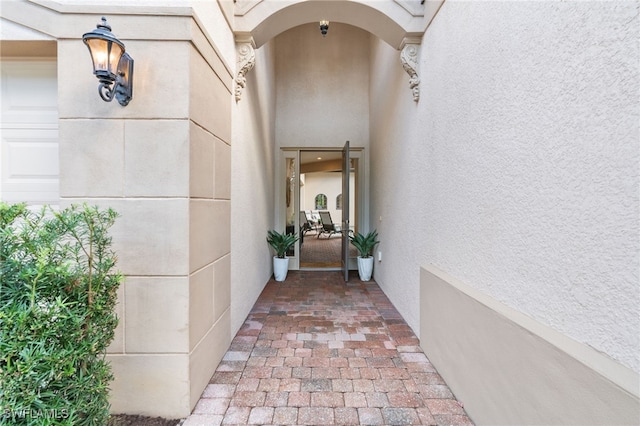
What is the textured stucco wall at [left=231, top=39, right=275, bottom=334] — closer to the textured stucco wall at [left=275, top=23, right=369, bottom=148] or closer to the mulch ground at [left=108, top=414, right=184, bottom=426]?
the textured stucco wall at [left=275, top=23, right=369, bottom=148]

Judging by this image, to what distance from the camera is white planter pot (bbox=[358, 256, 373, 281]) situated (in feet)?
13.9

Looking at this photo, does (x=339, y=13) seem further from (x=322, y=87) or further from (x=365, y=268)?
(x=365, y=268)

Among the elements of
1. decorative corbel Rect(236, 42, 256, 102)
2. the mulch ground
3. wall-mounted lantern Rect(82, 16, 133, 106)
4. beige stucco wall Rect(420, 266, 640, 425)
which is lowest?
the mulch ground

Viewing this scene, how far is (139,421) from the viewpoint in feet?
4.82

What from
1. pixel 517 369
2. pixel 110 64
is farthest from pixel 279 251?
pixel 517 369

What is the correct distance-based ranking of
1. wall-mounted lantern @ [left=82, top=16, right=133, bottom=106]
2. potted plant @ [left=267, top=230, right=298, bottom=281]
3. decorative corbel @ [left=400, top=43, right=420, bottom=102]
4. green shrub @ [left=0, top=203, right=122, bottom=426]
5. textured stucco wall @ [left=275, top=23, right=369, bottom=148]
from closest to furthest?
green shrub @ [left=0, top=203, right=122, bottom=426] < wall-mounted lantern @ [left=82, top=16, right=133, bottom=106] < decorative corbel @ [left=400, top=43, right=420, bottom=102] < potted plant @ [left=267, top=230, right=298, bottom=281] < textured stucco wall @ [left=275, top=23, right=369, bottom=148]

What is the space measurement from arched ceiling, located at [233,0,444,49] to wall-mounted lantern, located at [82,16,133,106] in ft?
3.97

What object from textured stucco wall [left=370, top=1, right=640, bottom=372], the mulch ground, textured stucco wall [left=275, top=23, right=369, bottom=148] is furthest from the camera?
textured stucco wall [left=275, top=23, right=369, bottom=148]

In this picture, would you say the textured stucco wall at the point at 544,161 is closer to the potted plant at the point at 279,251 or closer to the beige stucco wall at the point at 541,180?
the beige stucco wall at the point at 541,180

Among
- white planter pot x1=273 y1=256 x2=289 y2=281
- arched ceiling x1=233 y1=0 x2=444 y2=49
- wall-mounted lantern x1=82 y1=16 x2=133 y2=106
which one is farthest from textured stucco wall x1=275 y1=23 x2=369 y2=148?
wall-mounted lantern x1=82 y1=16 x2=133 y2=106

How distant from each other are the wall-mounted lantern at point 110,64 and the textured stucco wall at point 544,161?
1.97 m

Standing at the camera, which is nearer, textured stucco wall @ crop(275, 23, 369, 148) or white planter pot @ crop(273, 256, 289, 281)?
white planter pot @ crop(273, 256, 289, 281)

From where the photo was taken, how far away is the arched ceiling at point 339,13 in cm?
227

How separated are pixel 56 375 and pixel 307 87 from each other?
4972 millimetres
